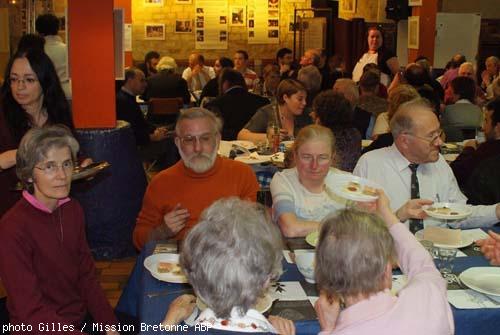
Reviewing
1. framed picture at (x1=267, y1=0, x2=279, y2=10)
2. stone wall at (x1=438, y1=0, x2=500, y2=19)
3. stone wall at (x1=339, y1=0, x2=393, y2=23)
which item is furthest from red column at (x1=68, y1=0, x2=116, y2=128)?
stone wall at (x1=438, y1=0, x2=500, y2=19)

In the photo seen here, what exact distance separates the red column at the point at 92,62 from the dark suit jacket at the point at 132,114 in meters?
1.42

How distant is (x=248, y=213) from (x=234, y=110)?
4.64m

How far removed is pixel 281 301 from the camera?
2.36m

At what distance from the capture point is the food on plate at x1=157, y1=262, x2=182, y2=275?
101 inches

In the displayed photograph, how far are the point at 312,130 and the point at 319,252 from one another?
146cm

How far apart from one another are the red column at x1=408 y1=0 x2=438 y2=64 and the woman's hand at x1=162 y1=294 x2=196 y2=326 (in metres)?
9.65

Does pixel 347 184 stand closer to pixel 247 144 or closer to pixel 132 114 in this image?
pixel 247 144

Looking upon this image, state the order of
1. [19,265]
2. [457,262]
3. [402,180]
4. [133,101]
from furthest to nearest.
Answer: [133,101] → [402,180] → [457,262] → [19,265]

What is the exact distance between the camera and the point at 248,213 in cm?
192

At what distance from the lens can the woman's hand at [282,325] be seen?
2115 millimetres

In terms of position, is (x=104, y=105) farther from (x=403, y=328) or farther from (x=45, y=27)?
(x=403, y=328)

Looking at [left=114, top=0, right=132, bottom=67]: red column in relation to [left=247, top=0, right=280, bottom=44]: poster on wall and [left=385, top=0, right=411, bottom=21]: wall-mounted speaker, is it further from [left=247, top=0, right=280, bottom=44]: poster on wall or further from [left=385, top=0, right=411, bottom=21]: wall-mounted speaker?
[left=385, top=0, right=411, bottom=21]: wall-mounted speaker

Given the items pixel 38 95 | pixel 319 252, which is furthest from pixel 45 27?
pixel 319 252

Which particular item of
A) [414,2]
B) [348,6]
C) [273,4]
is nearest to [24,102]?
[414,2]
